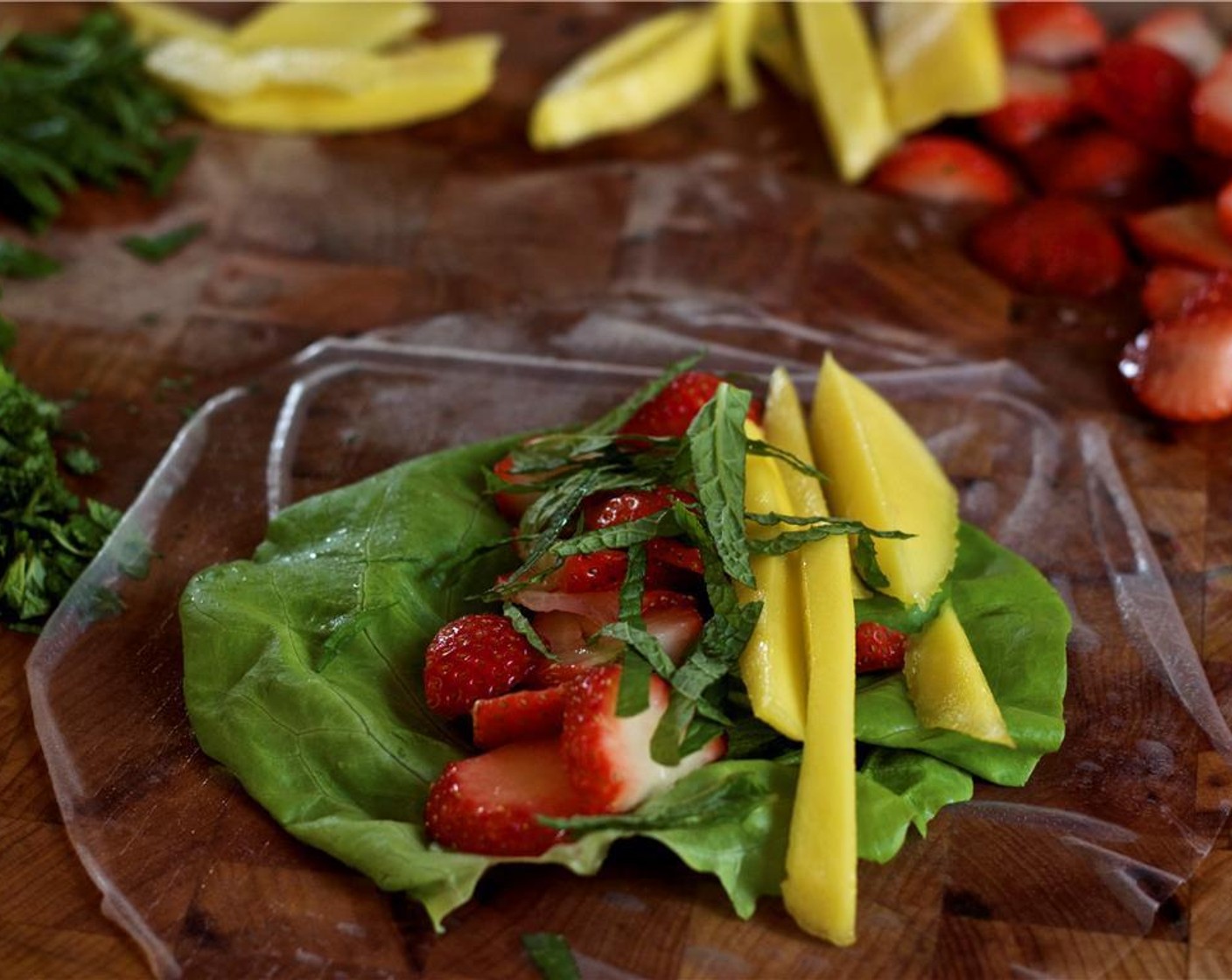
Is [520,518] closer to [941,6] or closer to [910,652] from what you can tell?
[910,652]

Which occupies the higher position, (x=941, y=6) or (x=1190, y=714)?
(x=941, y=6)

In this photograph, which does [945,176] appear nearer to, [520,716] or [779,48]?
[779,48]

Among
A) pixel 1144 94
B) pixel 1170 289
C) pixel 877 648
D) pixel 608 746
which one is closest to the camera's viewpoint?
pixel 608 746

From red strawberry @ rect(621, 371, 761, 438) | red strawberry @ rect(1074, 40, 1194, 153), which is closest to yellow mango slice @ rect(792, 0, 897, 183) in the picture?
red strawberry @ rect(1074, 40, 1194, 153)

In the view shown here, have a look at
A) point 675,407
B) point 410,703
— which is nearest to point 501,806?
point 410,703

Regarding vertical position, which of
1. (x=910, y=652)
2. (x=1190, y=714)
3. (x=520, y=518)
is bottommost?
(x=1190, y=714)

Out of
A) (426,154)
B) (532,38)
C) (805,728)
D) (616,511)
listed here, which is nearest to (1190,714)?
(805,728)

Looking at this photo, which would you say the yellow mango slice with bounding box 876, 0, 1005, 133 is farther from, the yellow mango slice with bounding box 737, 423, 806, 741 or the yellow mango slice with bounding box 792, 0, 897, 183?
the yellow mango slice with bounding box 737, 423, 806, 741
